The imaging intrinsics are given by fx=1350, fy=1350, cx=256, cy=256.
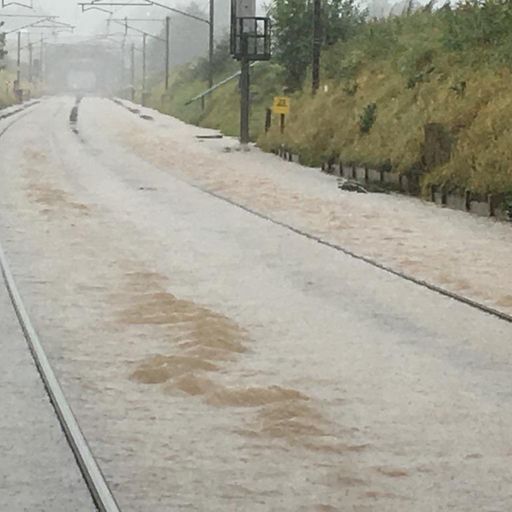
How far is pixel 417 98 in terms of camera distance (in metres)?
27.3

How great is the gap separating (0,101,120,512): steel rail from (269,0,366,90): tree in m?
31.6

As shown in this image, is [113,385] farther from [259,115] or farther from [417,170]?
[259,115]

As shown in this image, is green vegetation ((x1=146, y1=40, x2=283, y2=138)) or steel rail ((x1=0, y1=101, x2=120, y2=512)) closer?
steel rail ((x1=0, y1=101, x2=120, y2=512))

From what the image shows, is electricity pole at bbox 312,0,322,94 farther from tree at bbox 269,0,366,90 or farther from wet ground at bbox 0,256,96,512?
wet ground at bbox 0,256,96,512

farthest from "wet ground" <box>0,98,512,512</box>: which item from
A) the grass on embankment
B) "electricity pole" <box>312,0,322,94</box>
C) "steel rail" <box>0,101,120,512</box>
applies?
the grass on embankment

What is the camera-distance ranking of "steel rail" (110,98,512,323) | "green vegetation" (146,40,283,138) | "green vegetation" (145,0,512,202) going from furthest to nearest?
"green vegetation" (146,40,283,138) < "green vegetation" (145,0,512,202) < "steel rail" (110,98,512,323)

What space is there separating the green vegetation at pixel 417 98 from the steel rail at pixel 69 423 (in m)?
10.9

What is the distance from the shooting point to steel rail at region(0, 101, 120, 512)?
6.33m

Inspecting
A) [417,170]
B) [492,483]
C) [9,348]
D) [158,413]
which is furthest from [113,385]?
[417,170]

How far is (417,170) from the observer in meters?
24.0

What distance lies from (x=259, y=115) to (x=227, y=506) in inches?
1594

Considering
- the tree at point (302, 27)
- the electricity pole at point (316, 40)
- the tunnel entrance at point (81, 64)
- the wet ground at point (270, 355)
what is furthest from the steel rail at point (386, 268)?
the tunnel entrance at point (81, 64)

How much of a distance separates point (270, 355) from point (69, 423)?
229 centimetres

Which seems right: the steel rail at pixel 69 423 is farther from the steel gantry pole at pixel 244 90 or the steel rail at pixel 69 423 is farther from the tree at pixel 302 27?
the tree at pixel 302 27
